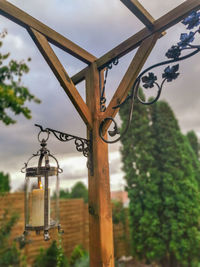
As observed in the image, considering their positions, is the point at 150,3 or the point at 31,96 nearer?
the point at 150,3

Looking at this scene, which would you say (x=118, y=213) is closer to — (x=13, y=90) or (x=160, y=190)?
(x=160, y=190)

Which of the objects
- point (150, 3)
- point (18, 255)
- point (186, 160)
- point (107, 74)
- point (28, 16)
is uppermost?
point (150, 3)

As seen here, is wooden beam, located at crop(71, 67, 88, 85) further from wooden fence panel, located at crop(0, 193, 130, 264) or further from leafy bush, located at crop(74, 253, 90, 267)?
leafy bush, located at crop(74, 253, 90, 267)

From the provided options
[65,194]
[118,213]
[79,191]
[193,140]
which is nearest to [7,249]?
[118,213]

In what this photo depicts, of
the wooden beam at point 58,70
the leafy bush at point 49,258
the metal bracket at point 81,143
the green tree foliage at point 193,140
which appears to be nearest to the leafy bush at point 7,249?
the leafy bush at point 49,258

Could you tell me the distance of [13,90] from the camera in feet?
6.47

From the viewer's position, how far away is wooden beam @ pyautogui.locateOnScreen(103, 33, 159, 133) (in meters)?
1.50

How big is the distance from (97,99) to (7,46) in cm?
136

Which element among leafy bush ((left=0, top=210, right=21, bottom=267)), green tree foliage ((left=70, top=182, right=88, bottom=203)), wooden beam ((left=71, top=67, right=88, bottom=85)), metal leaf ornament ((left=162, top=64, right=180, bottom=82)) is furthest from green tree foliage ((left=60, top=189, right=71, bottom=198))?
metal leaf ornament ((left=162, top=64, right=180, bottom=82))

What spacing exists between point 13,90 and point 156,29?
1.29 meters

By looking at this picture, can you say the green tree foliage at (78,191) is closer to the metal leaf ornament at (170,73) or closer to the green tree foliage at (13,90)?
the green tree foliage at (13,90)

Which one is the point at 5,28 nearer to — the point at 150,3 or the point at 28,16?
the point at 28,16

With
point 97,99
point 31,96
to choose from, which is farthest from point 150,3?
point 31,96

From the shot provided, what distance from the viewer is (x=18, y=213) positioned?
164 inches
